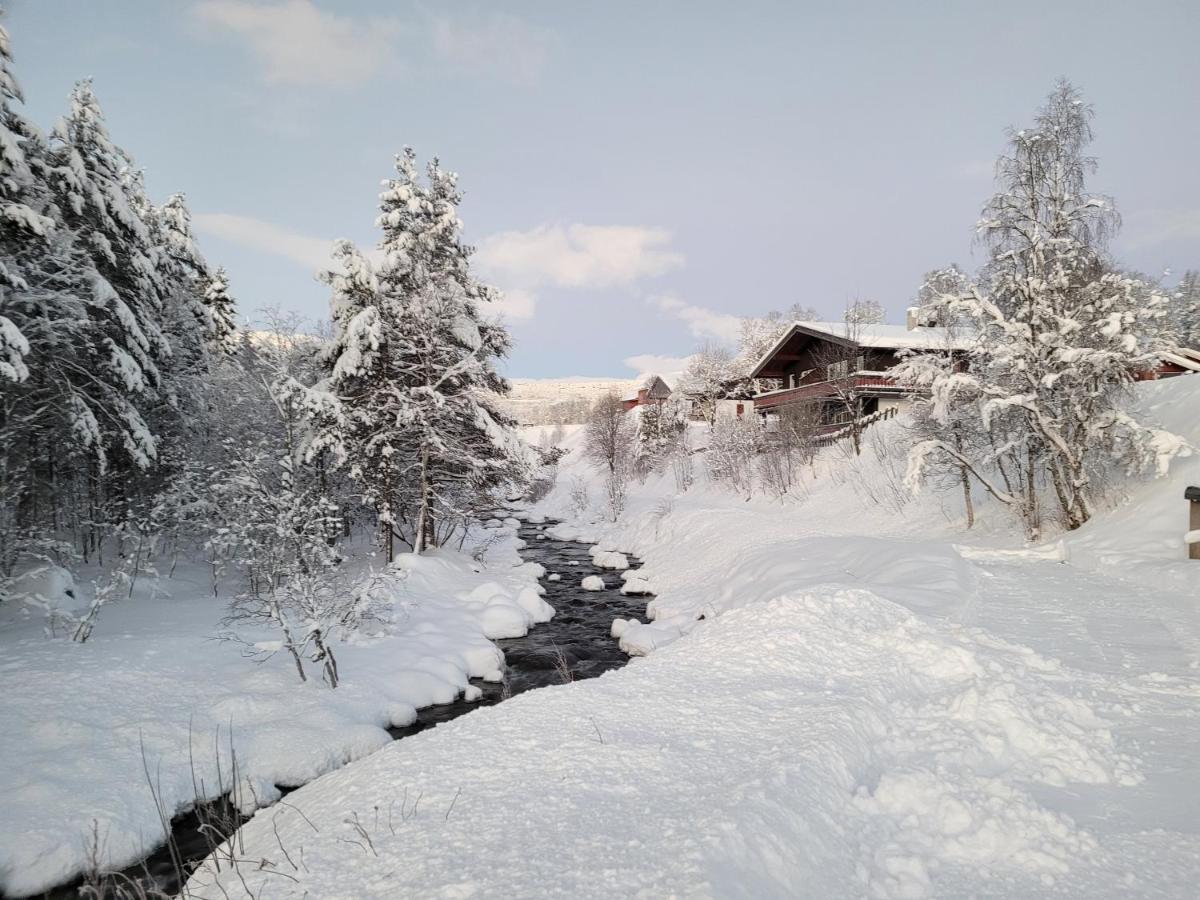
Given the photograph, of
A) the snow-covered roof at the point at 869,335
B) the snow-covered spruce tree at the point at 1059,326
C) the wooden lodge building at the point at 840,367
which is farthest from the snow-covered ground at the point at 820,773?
the snow-covered roof at the point at 869,335

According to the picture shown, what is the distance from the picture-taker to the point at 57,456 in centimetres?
1364

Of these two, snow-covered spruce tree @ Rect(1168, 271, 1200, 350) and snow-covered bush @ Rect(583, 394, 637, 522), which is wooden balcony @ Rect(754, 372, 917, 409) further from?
snow-covered spruce tree @ Rect(1168, 271, 1200, 350)

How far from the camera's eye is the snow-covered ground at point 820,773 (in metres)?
3.07

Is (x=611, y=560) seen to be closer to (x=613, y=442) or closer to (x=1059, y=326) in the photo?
(x=1059, y=326)

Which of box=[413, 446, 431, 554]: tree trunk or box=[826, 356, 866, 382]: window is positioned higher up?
box=[826, 356, 866, 382]: window

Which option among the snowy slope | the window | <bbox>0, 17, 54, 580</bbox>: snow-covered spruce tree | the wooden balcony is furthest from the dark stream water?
the window

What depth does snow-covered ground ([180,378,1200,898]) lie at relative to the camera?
307 cm

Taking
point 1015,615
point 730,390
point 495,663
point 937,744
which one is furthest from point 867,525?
point 730,390

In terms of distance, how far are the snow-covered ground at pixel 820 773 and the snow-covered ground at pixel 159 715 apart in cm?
224

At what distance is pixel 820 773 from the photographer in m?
3.85

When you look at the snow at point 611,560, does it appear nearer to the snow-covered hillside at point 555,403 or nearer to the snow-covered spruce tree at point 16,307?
the snow-covered spruce tree at point 16,307

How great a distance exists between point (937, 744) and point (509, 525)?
96.4 ft

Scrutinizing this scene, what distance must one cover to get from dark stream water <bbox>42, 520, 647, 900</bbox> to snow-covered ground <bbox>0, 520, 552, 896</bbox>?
0.79 ft

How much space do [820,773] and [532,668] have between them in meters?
7.78
